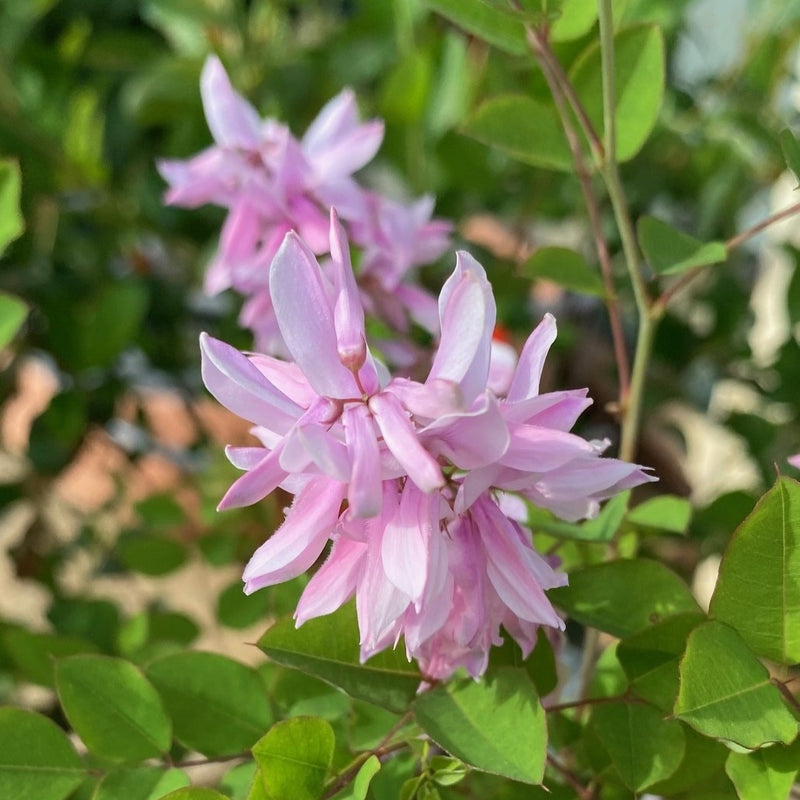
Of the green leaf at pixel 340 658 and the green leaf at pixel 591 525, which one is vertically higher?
the green leaf at pixel 591 525

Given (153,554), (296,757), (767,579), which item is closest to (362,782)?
(296,757)

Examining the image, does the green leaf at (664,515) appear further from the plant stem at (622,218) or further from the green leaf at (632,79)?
the green leaf at (632,79)

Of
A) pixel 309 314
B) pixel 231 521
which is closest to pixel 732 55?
pixel 231 521

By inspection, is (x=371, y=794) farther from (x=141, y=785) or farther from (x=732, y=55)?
(x=732, y=55)

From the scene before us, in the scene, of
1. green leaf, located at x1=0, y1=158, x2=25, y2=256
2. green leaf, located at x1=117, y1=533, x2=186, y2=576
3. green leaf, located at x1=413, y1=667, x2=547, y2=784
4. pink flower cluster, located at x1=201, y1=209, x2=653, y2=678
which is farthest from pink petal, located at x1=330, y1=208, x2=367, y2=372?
green leaf, located at x1=117, y1=533, x2=186, y2=576

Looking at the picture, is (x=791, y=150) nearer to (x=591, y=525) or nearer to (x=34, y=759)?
(x=591, y=525)

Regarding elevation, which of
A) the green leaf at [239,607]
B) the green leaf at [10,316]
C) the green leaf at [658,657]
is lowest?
the green leaf at [239,607]

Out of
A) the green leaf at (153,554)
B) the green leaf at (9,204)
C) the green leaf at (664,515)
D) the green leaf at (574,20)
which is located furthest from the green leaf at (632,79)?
the green leaf at (153,554)
